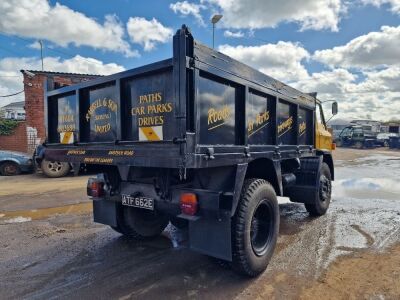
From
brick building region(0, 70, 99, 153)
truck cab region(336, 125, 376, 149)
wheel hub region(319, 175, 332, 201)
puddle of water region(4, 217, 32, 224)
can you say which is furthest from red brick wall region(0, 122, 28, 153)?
truck cab region(336, 125, 376, 149)

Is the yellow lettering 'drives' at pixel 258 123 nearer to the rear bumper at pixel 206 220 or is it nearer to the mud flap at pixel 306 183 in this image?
the rear bumper at pixel 206 220

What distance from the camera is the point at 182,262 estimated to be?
4.05 meters

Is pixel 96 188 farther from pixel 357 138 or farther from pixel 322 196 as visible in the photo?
pixel 357 138

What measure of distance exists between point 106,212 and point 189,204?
70.6 inches

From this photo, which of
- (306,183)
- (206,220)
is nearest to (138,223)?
(206,220)

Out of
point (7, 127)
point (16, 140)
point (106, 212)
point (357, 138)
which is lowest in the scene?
point (106, 212)

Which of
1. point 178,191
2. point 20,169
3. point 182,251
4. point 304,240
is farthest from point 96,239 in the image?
point 20,169

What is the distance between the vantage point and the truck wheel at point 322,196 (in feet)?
19.5

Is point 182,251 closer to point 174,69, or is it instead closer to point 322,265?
point 322,265

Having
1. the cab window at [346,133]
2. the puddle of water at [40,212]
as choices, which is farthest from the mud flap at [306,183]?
the cab window at [346,133]

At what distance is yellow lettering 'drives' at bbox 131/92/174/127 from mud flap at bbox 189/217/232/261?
1.15m

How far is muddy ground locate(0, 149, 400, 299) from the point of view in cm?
330

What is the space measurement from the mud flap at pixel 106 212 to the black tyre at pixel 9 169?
33.9 feet

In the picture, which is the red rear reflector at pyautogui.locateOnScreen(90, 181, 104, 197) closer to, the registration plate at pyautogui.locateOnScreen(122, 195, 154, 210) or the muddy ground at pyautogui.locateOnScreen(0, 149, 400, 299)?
the registration plate at pyautogui.locateOnScreen(122, 195, 154, 210)
